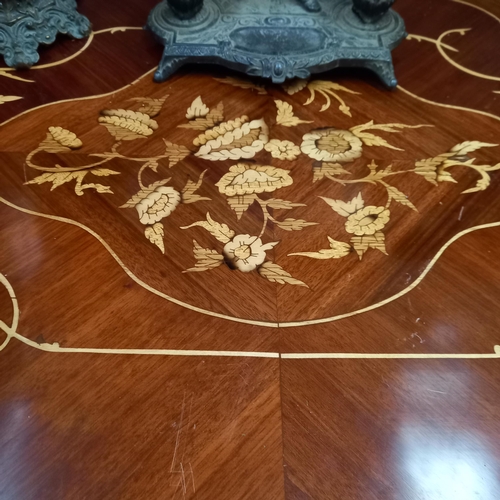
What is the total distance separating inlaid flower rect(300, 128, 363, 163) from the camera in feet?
3.20

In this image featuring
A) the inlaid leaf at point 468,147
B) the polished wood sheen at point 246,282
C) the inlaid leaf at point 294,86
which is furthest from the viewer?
the inlaid leaf at point 294,86

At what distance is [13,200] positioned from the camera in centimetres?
89

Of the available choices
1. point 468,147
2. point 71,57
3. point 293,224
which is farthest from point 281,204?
point 71,57

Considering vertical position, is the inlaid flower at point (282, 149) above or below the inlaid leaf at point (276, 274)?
above

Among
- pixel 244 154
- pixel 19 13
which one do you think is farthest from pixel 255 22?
pixel 19 13

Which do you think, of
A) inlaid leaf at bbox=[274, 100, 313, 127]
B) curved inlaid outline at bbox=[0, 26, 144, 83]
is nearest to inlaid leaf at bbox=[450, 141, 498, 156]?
inlaid leaf at bbox=[274, 100, 313, 127]

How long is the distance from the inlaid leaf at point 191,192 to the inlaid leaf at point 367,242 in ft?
0.81

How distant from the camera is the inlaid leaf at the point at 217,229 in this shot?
859 mm

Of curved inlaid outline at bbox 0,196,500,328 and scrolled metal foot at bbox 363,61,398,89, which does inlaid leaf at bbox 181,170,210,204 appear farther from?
scrolled metal foot at bbox 363,61,398,89

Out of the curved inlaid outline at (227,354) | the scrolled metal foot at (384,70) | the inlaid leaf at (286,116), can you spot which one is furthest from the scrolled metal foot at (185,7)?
the curved inlaid outline at (227,354)

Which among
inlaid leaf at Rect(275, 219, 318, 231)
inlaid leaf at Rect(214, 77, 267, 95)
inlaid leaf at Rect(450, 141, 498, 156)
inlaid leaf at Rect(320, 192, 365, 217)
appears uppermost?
inlaid leaf at Rect(450, 141, 498, 156)

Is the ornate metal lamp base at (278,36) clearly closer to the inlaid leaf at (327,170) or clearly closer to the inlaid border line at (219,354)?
the inlaid leaf at (327,170)

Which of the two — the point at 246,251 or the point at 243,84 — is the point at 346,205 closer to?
the point at 246,251

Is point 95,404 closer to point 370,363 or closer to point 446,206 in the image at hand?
point 370,363
